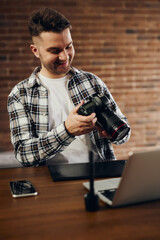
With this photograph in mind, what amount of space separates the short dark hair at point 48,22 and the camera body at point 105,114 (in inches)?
21.0

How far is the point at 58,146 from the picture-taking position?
64.6 inches

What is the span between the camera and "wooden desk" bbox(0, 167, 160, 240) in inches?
34.4

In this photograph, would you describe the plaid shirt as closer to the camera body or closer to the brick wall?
the camera body

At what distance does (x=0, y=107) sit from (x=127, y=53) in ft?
4.81

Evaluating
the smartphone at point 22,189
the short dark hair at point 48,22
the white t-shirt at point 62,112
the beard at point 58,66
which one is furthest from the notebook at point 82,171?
the short dark hair at point 48,22

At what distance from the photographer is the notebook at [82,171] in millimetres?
1327

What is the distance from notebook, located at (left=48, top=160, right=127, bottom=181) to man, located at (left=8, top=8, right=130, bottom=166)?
7.8 inches

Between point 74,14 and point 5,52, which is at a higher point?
point 74,14

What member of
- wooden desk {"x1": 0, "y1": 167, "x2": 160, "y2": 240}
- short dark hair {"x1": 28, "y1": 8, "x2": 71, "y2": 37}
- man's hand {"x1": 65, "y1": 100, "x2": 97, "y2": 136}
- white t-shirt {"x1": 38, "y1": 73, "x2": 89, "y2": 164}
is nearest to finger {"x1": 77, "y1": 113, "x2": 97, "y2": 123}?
man's hand {"x1": 65, "y1": 100, "x2": 97, "y2": 136}

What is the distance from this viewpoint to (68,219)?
96cm

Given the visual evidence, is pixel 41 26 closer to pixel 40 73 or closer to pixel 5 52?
pixel 40 73

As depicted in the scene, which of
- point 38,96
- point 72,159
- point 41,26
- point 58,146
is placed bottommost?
point 72,159

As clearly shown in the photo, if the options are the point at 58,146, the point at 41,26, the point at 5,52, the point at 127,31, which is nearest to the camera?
the point at 58,146

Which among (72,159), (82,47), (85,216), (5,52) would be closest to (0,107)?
(5,52)
